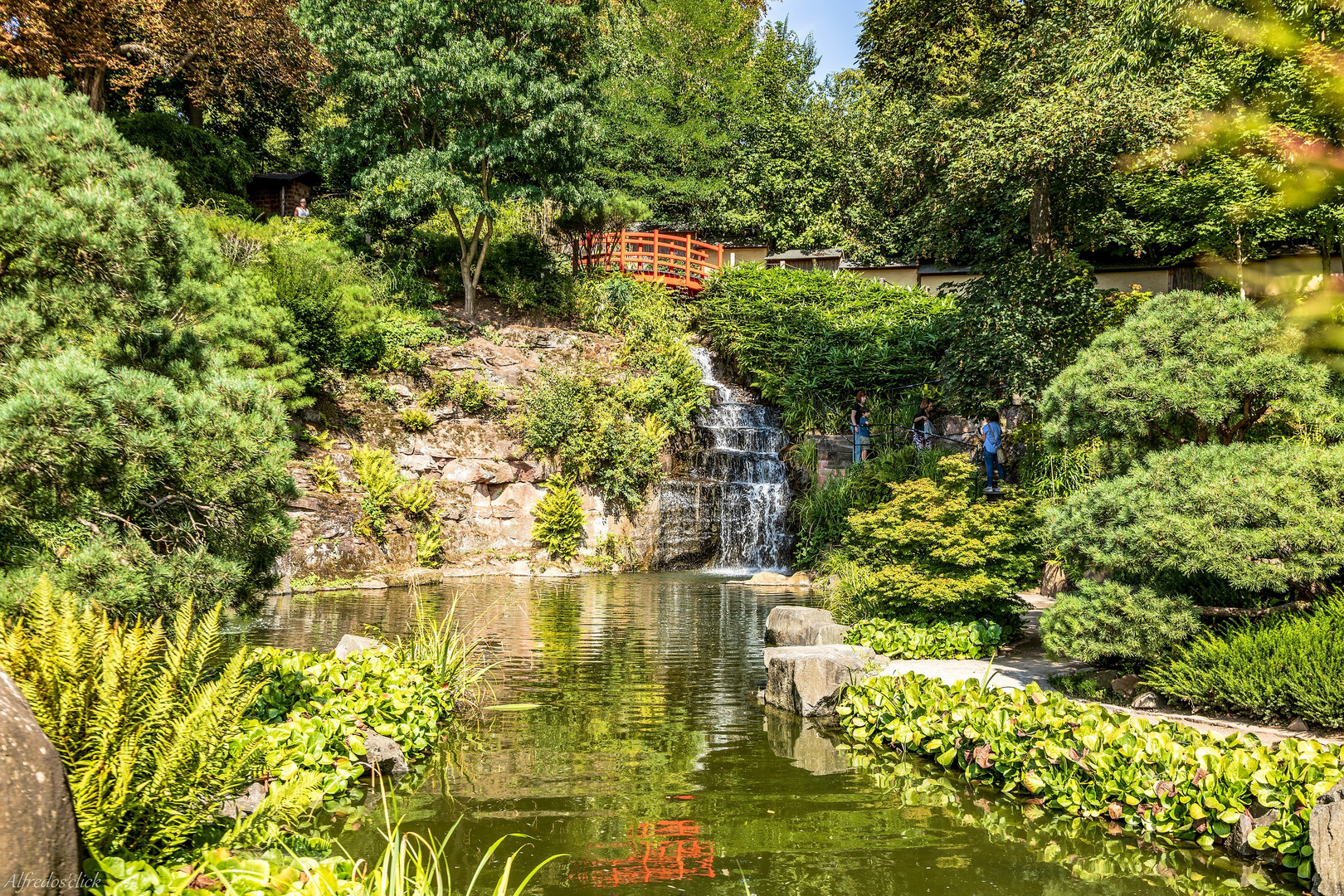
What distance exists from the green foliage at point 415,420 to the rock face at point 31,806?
1764cm

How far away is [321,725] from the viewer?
5793mm

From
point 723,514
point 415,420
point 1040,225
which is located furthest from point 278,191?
point 1040,225

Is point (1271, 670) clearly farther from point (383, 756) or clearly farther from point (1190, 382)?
point (383, 756)

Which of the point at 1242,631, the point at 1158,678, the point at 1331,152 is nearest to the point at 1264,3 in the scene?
the point at 1331,152

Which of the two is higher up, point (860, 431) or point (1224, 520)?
point (860, 431)

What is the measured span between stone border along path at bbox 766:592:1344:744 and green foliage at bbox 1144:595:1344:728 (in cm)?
15

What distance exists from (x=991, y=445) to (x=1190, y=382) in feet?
25.3

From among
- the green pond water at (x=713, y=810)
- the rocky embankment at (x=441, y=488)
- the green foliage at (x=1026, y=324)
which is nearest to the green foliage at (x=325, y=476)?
the rocky embankment at (x=441, y=488)

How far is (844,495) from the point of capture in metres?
16.7

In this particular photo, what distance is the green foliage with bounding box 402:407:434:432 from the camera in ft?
65.3

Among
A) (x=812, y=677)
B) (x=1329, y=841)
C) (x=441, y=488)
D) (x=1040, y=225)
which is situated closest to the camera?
(x=1329, y=841)

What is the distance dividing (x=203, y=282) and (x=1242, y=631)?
7.82m

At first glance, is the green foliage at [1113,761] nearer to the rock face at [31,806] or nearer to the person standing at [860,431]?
the rock face at [31,806]

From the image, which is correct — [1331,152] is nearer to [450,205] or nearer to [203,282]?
[203,282]
